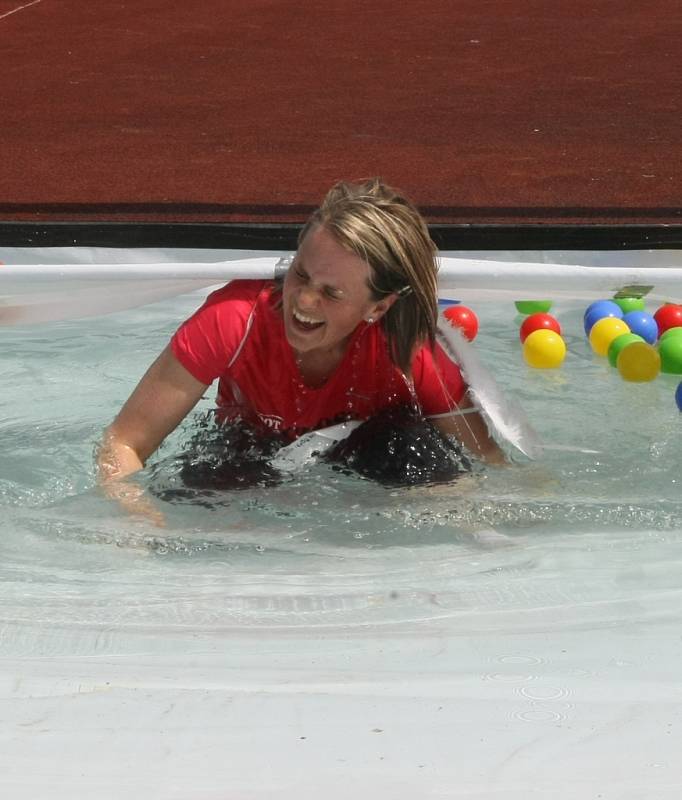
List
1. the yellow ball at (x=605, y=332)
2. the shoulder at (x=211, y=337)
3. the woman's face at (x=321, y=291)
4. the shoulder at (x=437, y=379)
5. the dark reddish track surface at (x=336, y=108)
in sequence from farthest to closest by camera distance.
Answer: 1. the dark reddish track surface at (x=336, y=108)
2. the yellow ball at (x=605, y=332)
3. the shoulder at (x=437, y=379)
4. the shoulder at (x=211, y=337)
5. the woman's face at (x=321, y=291)

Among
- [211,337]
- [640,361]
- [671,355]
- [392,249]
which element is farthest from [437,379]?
[671,355]

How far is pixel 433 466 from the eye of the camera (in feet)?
7.98

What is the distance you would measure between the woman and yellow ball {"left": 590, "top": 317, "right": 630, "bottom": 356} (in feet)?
4.09

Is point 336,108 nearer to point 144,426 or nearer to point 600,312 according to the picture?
point 600,312

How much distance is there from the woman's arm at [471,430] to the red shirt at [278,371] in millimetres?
20

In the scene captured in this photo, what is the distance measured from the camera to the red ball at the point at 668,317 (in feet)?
12.0

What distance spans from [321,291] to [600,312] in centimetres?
182

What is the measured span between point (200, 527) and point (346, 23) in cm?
706

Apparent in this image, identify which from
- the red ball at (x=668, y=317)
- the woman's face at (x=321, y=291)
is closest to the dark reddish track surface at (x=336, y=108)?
the red ball at (x=668, y=317)

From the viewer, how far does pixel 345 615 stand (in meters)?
1.95

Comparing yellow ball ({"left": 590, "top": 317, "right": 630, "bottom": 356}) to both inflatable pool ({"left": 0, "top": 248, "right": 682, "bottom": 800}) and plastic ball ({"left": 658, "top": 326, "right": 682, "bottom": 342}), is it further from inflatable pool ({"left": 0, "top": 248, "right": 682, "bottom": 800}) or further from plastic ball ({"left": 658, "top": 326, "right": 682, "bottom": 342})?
inflatable pool ({"left": 0, "top": 248, "right": 682, "bottom": 800})

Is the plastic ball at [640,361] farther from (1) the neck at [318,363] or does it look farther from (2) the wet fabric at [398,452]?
(1) the neck at [318,363]

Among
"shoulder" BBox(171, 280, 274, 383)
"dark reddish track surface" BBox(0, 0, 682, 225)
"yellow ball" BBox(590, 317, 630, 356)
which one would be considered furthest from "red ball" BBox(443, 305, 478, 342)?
"shoulder" BBox(171, 280, 274, 383)

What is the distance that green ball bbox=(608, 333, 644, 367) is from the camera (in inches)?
136
